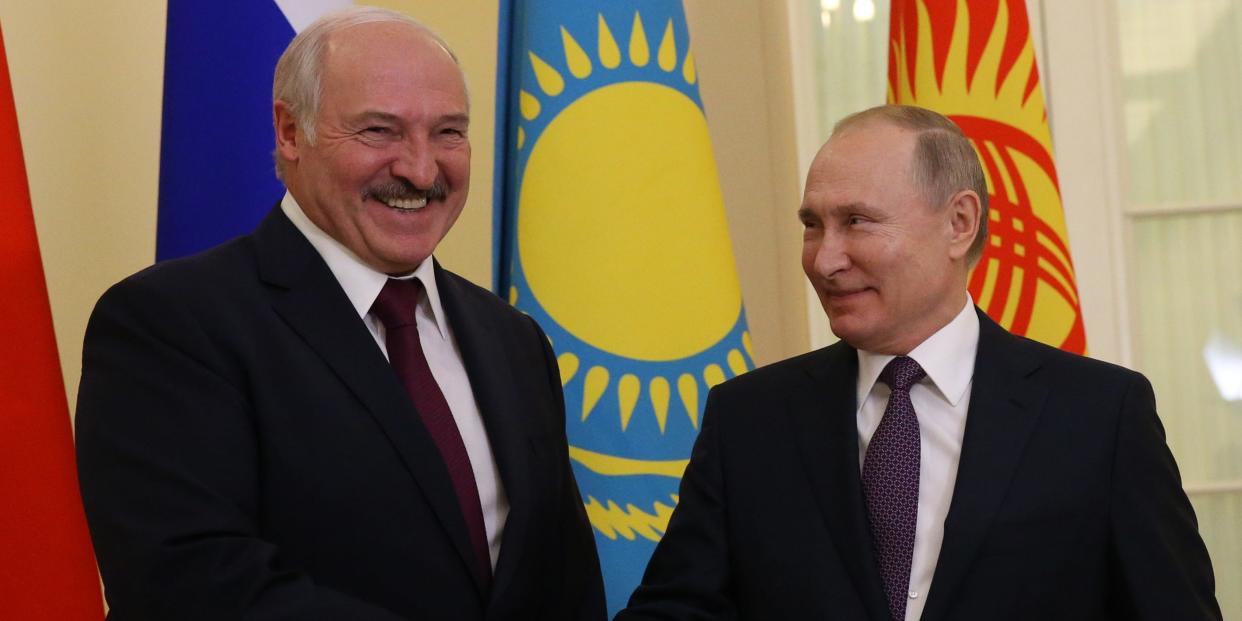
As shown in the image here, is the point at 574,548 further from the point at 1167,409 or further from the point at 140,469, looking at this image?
the point at 1167,409

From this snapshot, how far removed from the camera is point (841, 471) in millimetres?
2018

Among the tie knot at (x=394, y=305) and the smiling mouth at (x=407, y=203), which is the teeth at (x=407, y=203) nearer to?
the smiling mouth at (x=407, y=203)

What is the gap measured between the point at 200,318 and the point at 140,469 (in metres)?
0.23

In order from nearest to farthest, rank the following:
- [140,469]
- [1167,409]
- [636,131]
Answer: [140,469] → [636,131] → [1167,409]

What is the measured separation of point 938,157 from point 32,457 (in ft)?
5.83

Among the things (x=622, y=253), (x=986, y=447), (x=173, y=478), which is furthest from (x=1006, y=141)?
(x=173, y=478)

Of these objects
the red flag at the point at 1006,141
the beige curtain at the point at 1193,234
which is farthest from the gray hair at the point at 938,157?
the beige curtain at the point at 1193,234

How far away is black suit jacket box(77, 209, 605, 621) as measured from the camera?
1775 millimetres

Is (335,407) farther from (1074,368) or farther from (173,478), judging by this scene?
(1074,368)

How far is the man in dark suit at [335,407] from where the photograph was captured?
1798 millimetres

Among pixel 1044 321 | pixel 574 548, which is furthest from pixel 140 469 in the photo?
pixel 1044 321

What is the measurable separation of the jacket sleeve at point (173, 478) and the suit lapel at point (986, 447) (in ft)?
2.55

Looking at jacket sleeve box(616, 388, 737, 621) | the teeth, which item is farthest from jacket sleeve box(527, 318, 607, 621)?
the teeth

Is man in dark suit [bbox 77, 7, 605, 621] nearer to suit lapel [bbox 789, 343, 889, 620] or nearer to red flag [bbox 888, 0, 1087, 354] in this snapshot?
suit lapel [bbox 789, 343, 889, 620]
